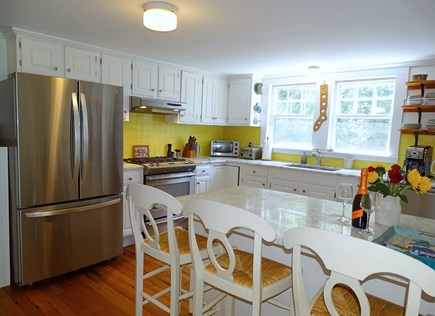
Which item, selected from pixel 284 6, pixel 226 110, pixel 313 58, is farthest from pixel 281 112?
pixel 284 6

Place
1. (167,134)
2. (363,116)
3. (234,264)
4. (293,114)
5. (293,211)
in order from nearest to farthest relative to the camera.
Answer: (234,264)
(293,211)
(363,116)
(167,134)
(293,114)

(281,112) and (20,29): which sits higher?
(20,29)

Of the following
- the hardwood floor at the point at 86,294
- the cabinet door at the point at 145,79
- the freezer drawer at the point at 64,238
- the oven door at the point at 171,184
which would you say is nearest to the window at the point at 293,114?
the oven door at the point at 171,184

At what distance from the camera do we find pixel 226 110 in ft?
16.4

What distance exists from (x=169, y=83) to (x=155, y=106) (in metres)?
0.50

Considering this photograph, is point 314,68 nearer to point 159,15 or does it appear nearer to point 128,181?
point 159,15

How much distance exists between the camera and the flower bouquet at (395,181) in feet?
4.87

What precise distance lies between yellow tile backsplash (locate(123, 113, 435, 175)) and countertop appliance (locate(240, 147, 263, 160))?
216 mm

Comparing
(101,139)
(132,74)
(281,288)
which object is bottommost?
(281,288)

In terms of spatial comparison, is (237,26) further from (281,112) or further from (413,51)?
(281,112)

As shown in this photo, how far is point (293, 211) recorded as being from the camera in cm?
181

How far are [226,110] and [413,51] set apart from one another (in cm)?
271

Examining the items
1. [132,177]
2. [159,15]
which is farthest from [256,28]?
[132,177]

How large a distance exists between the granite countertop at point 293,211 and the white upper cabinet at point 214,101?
257cm
